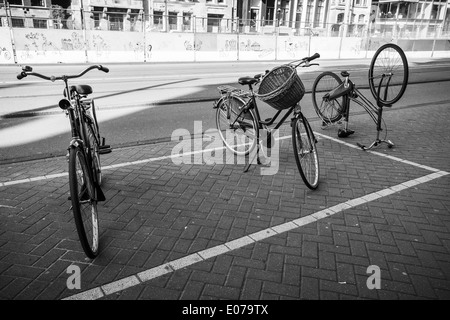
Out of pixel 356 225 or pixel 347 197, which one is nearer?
pixel 356 225

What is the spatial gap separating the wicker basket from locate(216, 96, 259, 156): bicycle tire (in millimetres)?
729

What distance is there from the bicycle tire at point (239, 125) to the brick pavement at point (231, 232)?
553 mm

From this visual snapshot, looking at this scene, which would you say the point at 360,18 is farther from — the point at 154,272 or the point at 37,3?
the point at 154,272

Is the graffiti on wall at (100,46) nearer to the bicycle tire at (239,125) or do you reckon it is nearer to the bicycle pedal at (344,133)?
the bicycle tire at (239,125)

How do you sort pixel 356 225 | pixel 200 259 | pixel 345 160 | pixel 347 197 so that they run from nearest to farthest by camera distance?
pixel 200 259, pixel 356 225, pixel 347 197, pixel 345 160

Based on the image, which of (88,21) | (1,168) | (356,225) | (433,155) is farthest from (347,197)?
(88,21)

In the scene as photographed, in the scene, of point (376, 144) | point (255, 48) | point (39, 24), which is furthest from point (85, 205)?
point (255, 48)

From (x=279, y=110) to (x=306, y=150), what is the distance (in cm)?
69

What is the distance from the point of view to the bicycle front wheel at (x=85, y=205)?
118 inches

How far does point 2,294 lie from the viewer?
109 inches

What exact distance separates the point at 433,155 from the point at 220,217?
14.0 ft

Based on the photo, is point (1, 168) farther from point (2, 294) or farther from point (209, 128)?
point (209, 128)

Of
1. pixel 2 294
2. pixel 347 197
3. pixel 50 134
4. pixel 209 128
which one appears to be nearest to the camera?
pixel 2 294

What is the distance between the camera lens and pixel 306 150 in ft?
15.4
